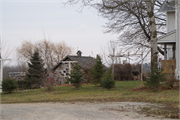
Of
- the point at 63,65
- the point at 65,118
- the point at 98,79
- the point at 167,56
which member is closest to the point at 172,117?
the point at 65,118

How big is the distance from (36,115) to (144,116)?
3334 millimetres

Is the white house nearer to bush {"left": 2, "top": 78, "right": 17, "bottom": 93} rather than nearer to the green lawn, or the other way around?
the green lawn

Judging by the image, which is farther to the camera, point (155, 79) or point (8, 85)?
point (8, 85)

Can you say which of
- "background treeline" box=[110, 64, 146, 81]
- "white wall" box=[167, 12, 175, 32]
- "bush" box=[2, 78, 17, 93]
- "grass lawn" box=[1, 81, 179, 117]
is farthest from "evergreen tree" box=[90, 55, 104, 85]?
"background treeline" box=[110, 64, 146, 81]

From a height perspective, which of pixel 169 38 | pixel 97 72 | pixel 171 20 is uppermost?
pixel 171 20

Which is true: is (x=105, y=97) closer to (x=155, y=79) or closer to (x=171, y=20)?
(x=155, y=79)

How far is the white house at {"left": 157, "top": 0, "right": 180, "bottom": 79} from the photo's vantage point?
15406 millimetres

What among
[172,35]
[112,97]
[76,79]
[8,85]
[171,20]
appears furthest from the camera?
[171,20]

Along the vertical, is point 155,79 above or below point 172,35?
below

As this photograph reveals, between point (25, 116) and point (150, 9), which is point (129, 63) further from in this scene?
point (25, 116)

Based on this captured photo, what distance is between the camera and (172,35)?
52.9 feet

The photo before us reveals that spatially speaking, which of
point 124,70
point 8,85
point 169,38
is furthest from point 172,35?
point 8,85

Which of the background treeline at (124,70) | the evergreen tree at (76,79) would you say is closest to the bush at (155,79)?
the evergreen tree at (76,79)

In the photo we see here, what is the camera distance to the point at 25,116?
659 cm
